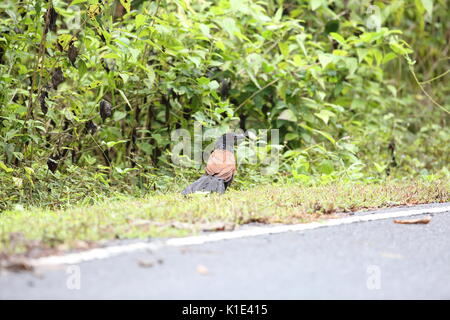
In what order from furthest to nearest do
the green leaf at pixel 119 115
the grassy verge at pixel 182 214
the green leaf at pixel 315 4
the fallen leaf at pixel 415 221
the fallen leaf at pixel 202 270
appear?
the green leaf at pixel 315 4 → the green leaf at pixel 119 115 → the fallen leaf at pixel 415 221 → the grassy verge at pixel 182 214 → the fallen leaf at pixel 202 270

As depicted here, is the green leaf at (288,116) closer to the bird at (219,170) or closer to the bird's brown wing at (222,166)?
the bird at (219,170)

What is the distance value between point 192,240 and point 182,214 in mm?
580

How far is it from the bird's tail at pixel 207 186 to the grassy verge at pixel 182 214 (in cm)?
22

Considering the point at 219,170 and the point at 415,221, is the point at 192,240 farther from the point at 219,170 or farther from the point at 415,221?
the point at 219,170

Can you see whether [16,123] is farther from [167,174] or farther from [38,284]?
[38,284]

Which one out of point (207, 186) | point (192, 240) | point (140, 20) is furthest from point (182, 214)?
point (140, 20)

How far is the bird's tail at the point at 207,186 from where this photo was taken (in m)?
5.49

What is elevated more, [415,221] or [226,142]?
[226,142]

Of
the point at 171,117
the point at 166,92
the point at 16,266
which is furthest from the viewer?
the point at 171,117

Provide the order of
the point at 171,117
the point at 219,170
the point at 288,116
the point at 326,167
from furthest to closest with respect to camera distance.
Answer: the point at 288,116 < the point at 326,167 < the point at 171,117 < the point at 219,170

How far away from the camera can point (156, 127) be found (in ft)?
23.4

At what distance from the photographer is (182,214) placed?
401cm

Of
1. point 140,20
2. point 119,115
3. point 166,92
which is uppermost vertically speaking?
point 140,20

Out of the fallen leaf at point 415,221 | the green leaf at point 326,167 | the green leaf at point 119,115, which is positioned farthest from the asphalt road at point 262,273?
the green leaf at point 326,167
